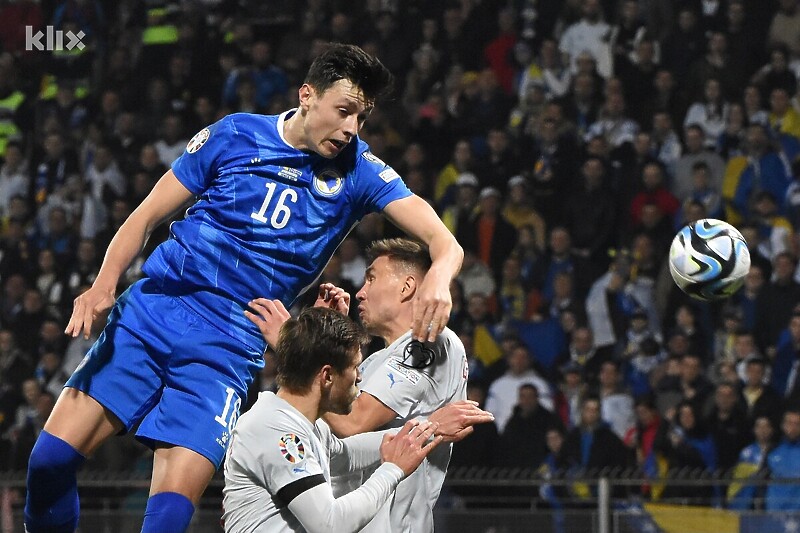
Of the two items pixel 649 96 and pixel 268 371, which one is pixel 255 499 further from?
pixel 649 96

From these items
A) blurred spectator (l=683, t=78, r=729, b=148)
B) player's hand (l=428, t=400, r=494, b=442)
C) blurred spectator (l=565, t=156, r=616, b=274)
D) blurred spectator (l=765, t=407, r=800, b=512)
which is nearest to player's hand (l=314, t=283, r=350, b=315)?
player's hand (l=428, t=400, r=494, b=442)

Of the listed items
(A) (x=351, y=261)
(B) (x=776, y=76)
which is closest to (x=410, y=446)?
(A) (x=351, y=261)

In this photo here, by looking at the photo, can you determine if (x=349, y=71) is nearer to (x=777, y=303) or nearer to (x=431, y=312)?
(x=431, y=312)

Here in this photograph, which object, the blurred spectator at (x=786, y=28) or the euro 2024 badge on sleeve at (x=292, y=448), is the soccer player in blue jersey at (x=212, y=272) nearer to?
the euro 2024 badge on sleeve at (x=292, y=448)

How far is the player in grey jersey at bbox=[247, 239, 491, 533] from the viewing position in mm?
4633

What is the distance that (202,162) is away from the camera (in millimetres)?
4688

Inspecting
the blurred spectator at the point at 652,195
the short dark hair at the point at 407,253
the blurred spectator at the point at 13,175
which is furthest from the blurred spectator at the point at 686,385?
the blurred spectator at the point at 13,175

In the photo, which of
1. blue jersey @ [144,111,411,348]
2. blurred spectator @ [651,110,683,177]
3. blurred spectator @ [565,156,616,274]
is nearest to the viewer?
blue jersey @ [144,111,411,348]

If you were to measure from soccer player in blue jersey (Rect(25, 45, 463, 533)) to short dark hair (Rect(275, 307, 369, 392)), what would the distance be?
57 cm

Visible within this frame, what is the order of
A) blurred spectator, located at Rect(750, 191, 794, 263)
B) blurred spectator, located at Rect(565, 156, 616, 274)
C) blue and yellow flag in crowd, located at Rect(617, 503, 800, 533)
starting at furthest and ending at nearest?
blurred spectator, located at Rect(565, 156, 616, 274), blurred spectator, located at Rect(750, 191, 794, 263), blue and yellow flag in crowd, located at Rect(617, 503, 800, 533)

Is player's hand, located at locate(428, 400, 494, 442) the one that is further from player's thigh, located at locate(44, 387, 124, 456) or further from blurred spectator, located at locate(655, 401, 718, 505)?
blurred spectator, located at locate(655, 401, 718, 505)

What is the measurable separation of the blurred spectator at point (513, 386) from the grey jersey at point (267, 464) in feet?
19.4

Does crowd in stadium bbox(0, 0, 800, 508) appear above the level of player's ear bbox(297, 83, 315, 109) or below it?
below

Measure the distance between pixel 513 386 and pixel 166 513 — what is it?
18.6 feet
